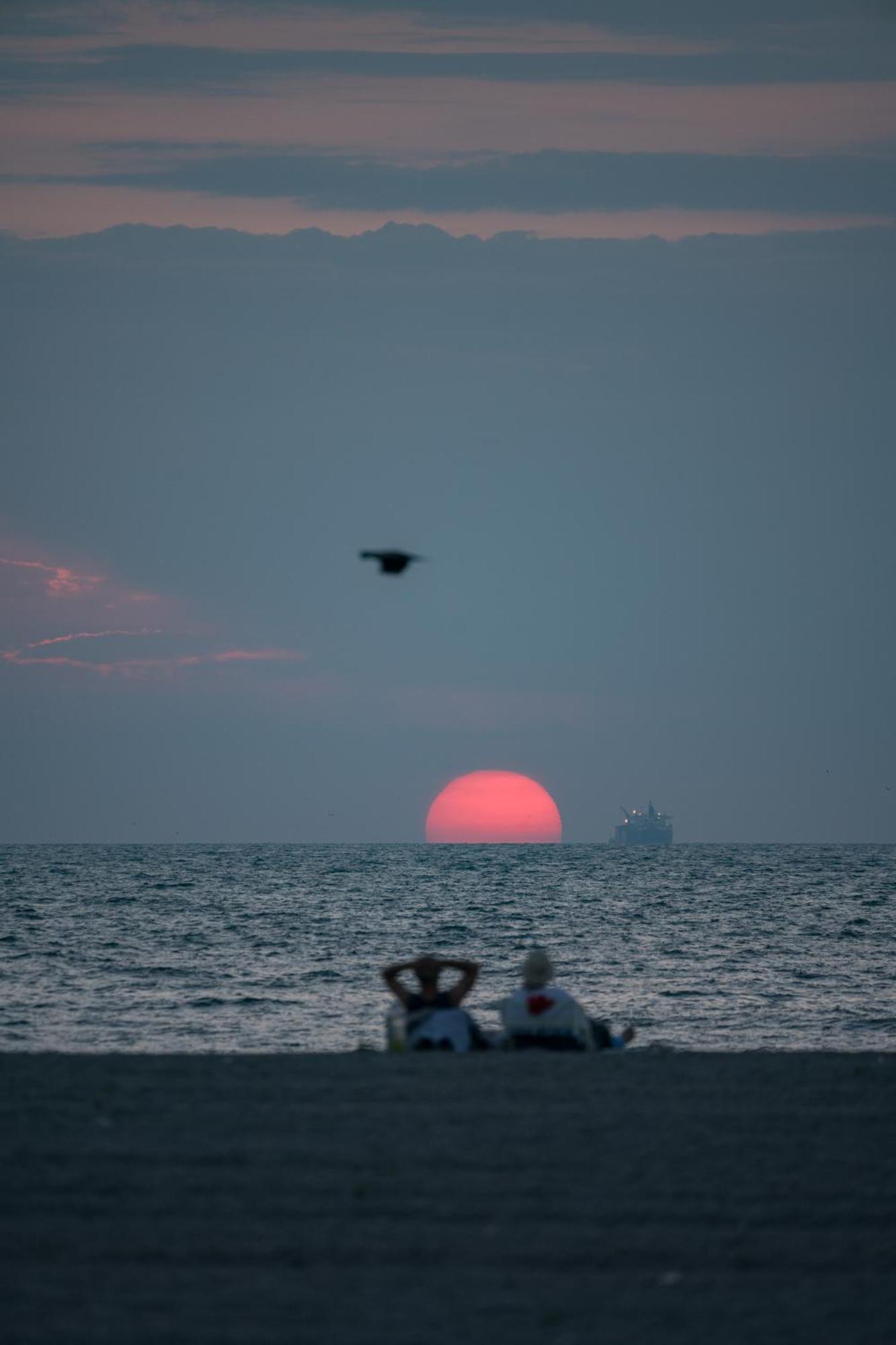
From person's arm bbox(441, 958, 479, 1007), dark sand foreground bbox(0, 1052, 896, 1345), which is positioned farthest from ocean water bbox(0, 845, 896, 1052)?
dark sand foreground bbox(0, 1052, 896, 1345)

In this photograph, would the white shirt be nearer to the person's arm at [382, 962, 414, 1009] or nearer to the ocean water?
the person's arm at [382, 962, 414, 1009]

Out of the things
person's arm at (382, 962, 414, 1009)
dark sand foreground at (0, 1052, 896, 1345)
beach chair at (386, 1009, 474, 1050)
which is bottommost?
dark sand foreground at (0, 1052, 896, 1345)

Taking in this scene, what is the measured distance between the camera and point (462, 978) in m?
13.7

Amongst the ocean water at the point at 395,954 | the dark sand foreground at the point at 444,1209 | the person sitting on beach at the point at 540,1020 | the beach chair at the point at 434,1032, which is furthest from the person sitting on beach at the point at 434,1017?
the ocean water at the point at 395,954

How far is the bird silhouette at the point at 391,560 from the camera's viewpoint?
14.9 meters

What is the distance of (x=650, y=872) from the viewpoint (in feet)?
Result: 349

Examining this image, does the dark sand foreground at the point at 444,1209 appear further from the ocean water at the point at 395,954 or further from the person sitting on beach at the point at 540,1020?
the ocean water at the point at 395,954

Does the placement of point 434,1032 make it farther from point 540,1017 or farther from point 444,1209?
point 444,1209

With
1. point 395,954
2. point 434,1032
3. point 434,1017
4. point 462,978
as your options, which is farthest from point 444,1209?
point 395,954

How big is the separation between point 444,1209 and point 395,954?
34.3 meters

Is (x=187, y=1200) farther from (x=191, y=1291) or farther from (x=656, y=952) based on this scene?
(x=656, y=952)

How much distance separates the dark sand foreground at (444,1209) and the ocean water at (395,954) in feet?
44.7

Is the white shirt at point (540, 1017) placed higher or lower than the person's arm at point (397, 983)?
lower

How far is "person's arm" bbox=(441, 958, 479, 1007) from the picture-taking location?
43.2ft
